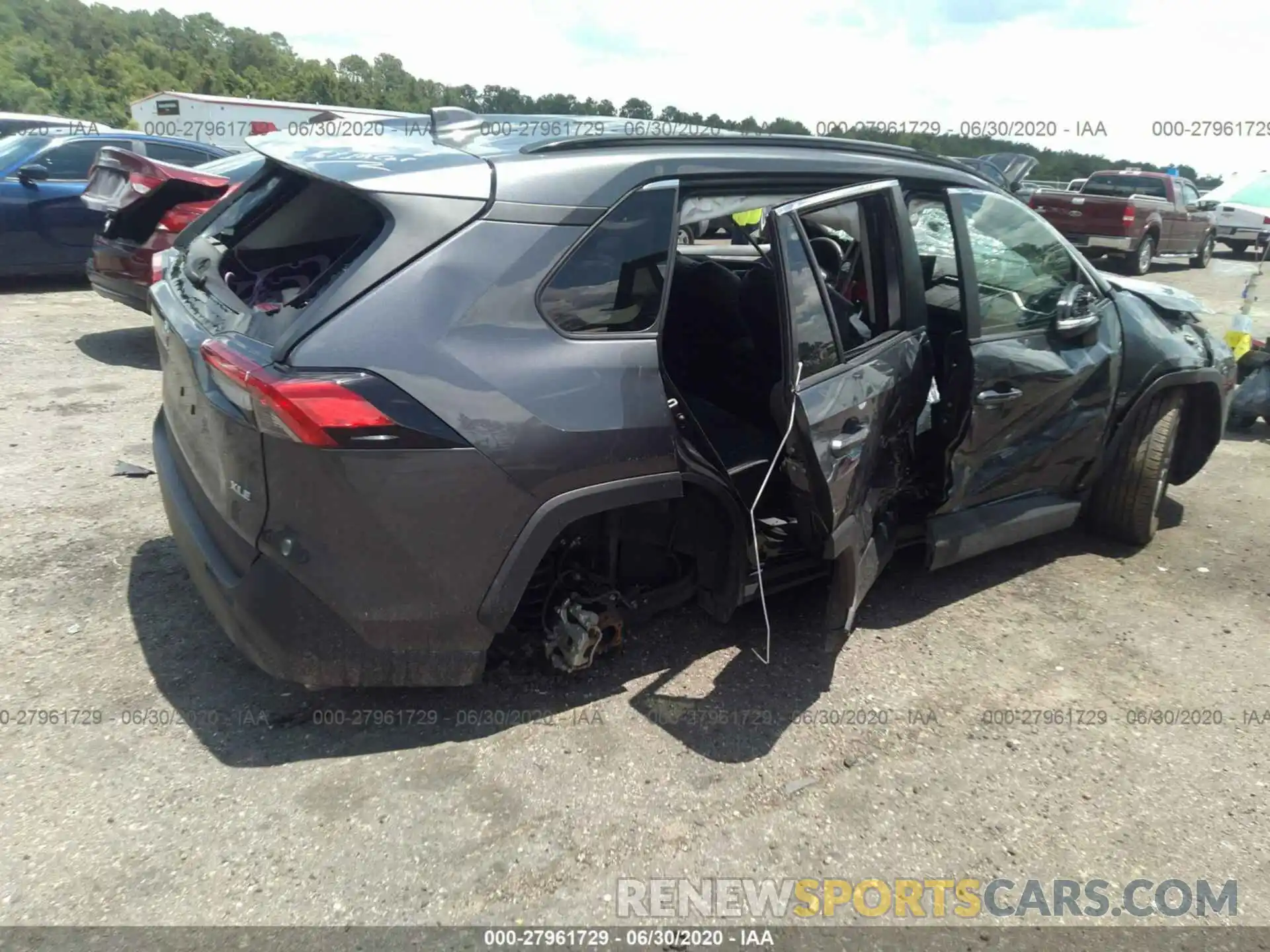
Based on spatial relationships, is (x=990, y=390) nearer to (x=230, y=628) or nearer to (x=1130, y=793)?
(x=1130, y=793)

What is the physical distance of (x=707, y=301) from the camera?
3.65m

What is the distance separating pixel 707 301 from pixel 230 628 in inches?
83.2

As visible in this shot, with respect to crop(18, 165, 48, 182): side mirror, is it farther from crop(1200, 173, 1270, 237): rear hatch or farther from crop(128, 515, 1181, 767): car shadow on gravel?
crop(1200, 173, 1270, 237): rear hatch

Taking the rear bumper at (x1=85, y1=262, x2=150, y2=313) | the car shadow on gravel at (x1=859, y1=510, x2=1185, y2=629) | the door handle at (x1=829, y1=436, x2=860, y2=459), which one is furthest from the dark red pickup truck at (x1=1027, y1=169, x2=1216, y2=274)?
the door handle at (x1=829, y1=436, x2=860, y2=459)

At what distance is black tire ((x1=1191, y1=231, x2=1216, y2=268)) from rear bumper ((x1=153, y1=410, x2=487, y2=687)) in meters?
19.7

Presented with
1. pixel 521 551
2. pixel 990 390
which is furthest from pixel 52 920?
pixel 990 390

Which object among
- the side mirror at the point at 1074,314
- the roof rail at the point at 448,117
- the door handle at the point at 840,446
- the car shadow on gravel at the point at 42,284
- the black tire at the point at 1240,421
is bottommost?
the black tire at the point at 1240,421

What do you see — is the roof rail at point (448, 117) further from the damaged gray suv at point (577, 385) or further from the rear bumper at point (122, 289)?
the rear bumper at point (122, 289)

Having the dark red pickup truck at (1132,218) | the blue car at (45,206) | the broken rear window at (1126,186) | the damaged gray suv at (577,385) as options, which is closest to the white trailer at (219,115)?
the blue car at (45,206)

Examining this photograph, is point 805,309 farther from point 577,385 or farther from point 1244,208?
point 1244,208

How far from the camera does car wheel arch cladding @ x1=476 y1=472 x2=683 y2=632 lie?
2584 mm

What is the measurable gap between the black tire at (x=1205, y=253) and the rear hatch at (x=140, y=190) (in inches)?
718

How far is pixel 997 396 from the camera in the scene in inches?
139

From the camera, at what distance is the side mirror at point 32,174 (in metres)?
8.48
